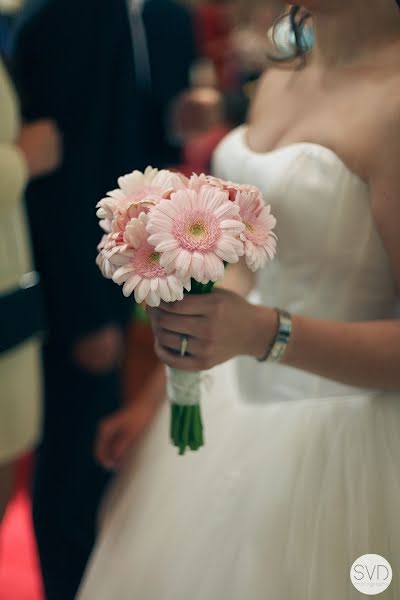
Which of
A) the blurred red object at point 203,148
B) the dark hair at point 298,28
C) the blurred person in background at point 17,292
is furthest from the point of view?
the blurred red object at point 203,148

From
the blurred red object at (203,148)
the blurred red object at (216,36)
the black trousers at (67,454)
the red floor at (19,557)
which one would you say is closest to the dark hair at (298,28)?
the blurred red object at (203,148)

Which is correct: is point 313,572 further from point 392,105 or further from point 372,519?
point 392,105

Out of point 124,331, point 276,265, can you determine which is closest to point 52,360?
point 124,331

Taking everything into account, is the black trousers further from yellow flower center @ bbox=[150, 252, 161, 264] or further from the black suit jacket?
yellow flower center @ bbox=[150, 252, 161, 264]

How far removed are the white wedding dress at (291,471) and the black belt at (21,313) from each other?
0.33 metres

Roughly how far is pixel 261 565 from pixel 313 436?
0.16 m

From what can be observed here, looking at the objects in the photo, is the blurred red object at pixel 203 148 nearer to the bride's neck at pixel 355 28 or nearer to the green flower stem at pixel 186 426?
the bride's neck at pixel 355 28

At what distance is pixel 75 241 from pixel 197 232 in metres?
0.61

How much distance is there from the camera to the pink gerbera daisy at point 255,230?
0.56 metres

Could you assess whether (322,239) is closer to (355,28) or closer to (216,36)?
(355,28)

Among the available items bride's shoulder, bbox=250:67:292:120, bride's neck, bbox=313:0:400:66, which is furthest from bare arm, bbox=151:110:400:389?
bride's shoulder, bbox=250:67:292:120

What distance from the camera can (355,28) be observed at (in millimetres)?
734

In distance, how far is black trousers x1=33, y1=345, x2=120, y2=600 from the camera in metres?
1.17

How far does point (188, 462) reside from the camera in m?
0.83
